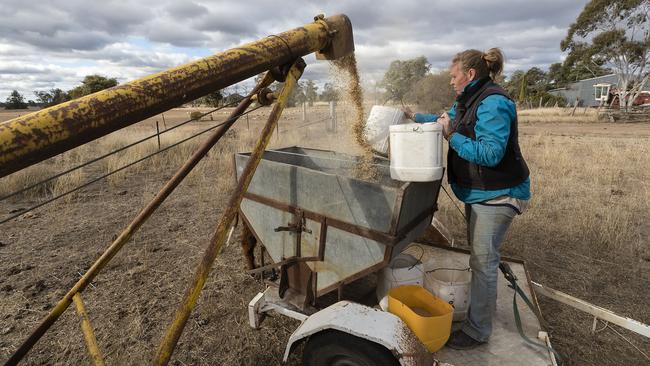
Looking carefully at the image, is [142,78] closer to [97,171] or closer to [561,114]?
[97,171]

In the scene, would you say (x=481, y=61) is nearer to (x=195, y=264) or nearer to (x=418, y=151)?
(x=418, y=151)

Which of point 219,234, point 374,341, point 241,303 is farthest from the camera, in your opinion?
point 241,303

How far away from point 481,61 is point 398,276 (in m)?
1.70

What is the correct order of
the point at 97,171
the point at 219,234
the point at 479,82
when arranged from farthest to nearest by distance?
the point at 97,171 < the point at 479,82 < the point at 219,234

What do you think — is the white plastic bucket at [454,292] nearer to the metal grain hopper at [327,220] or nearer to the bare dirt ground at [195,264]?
the metal grain hopper at [327,220]

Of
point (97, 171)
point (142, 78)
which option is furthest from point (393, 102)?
point (97, 171)

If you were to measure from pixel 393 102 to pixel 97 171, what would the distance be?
29.8 ft

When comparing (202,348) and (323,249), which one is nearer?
(323,249)

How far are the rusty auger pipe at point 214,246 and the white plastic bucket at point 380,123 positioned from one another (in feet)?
3.99

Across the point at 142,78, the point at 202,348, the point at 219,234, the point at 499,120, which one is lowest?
the point at 202,348

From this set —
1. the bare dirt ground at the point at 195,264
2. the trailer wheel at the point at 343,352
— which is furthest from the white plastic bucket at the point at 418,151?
the bare dirt ground at the point at 195,264

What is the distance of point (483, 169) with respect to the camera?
243 cm

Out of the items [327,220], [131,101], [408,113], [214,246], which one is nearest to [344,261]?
[327,220]

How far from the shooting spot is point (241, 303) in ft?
12.3
